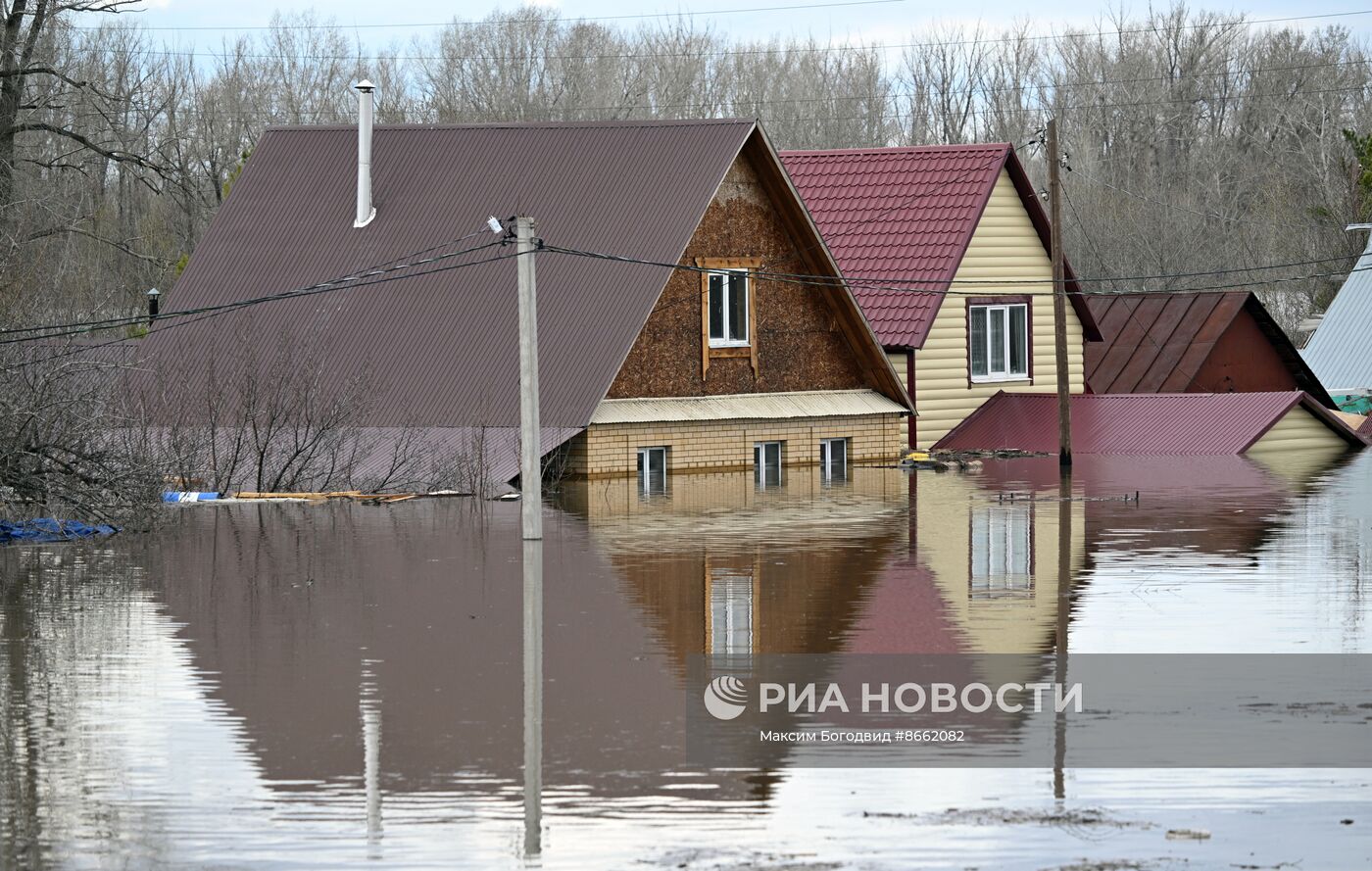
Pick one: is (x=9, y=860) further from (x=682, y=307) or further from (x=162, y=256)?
(x=162, y=256)

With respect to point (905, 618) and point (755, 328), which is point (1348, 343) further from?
point (905, 618)

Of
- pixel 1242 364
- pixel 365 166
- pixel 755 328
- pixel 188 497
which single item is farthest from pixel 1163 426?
pixel 188 497

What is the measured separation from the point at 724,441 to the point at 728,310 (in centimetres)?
221

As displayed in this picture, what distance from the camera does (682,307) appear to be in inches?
1359

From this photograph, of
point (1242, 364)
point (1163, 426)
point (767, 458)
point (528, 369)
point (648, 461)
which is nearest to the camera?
point (528, 369)

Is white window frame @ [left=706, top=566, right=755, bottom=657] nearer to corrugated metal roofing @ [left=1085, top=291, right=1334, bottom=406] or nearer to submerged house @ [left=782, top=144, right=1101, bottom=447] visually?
submerged house @ [left=782, top=144, right=1101, bottom=447]

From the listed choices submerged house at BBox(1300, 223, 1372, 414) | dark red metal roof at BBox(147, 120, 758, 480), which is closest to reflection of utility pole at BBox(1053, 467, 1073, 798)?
dark red metal roof at BBox(147, 120, 758, 480)

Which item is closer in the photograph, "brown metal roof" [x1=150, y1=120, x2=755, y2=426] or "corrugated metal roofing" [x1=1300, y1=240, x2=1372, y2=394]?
"brown metal roof" [x1=150, y1=120, x2=755, y2=426]

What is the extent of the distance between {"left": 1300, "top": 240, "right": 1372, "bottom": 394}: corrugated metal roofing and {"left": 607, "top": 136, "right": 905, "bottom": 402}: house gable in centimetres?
2145

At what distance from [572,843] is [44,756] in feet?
11.2

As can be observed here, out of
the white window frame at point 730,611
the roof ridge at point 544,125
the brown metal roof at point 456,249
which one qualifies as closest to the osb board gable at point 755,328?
the brown metal roof at point 456,249

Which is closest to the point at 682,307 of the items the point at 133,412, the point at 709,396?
the point at 709,396

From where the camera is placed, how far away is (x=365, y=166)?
3616 cm

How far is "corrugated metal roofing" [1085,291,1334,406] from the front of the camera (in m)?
44.5
